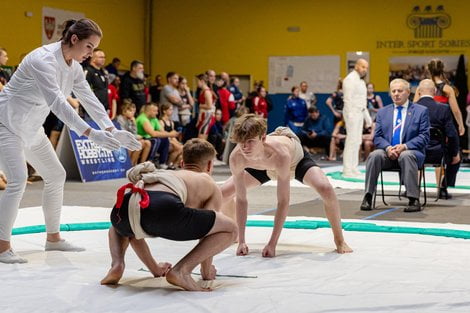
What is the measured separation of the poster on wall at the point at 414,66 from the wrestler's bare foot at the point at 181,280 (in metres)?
14.0

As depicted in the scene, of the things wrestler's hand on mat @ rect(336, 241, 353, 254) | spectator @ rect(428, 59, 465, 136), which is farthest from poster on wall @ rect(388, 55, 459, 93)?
wrestler's hand on mat @ rect(336, 241, 353, 254)

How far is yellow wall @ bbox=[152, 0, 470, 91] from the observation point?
58.0ft

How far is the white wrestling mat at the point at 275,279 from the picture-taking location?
130 inches

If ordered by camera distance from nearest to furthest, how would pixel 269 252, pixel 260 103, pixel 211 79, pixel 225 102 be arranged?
1. pixel 269 252
2. pixel 211 79
3. pixel 225 102
4. pixel 260 103

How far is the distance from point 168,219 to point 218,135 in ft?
33.1

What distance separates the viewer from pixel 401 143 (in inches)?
282

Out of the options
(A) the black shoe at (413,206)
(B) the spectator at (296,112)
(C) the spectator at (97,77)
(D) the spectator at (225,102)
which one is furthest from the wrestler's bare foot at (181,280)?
(B) the spectator at (296,112)

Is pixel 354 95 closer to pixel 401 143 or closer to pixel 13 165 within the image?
pixel 401 143

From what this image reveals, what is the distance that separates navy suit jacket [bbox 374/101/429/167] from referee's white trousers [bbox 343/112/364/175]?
9.63 ft

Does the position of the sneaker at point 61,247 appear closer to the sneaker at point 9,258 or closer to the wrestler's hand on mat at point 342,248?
the sneaker at point 9,258

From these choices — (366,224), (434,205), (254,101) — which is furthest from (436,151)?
(254,101)

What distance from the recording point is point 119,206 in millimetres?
3529

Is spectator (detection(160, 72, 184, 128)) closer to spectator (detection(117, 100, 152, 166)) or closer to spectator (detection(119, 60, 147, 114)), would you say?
spectator (detection(119, 60, 147, 114))

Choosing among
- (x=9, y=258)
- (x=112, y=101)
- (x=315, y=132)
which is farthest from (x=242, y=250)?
(x=315, y=132)
